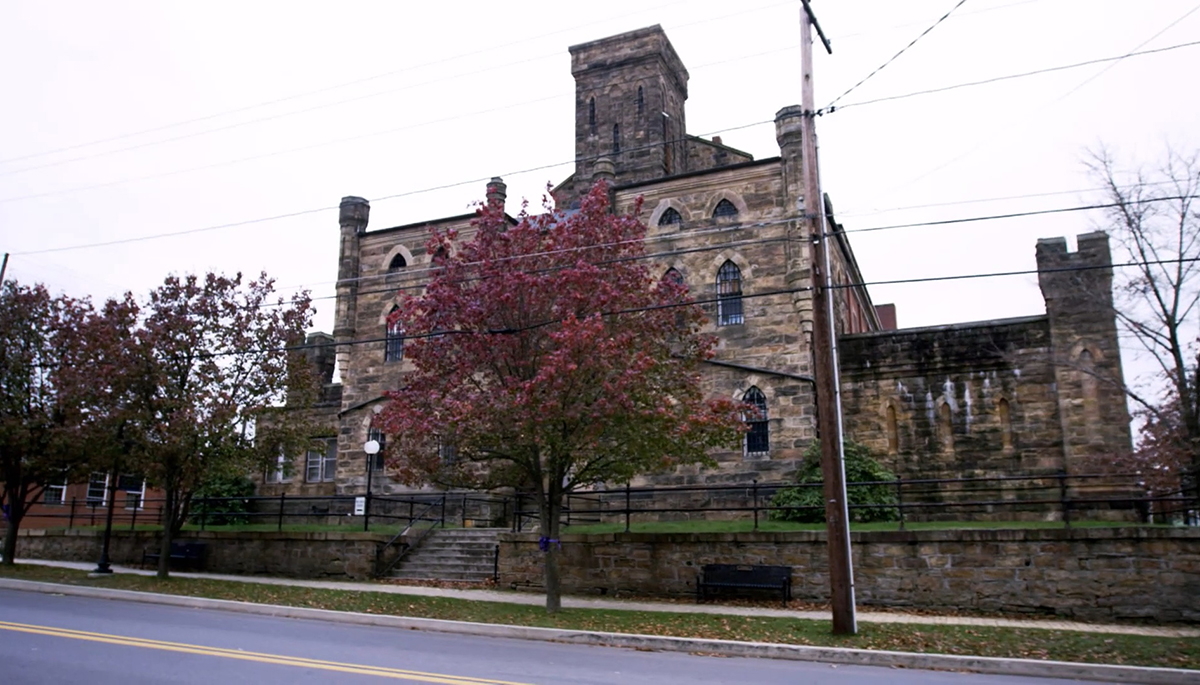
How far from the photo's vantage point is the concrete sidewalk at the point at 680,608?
1315 cm

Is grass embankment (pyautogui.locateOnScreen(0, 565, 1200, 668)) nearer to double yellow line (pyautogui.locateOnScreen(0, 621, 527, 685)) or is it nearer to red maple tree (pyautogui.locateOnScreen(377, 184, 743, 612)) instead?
red maple tree (pyautogui.locateOnScreen(377, 184, 743, 612))

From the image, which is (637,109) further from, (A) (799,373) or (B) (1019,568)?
(B) (1019,568)

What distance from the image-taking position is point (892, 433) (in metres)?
23.4

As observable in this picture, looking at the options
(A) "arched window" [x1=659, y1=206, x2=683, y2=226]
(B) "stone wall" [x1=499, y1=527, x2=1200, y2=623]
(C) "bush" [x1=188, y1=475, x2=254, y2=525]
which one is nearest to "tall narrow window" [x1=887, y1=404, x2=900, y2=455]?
(A) "arched window" [x1=659, y1=206, x2=683, y2=226]

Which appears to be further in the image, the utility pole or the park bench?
the park bench

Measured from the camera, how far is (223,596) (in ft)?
51.9

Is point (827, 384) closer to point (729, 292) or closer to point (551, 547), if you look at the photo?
point (551, 547)

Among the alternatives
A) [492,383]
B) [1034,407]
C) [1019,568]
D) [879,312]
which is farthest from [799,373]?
[879,312]

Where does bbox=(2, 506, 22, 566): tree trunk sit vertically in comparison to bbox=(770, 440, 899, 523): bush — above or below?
below

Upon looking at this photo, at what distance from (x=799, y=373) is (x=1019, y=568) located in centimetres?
905

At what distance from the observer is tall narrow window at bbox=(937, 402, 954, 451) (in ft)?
74.4

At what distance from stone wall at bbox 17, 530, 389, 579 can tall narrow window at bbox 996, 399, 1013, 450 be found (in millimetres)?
15634

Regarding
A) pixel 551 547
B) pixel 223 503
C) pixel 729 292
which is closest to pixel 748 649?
pixel 551 547

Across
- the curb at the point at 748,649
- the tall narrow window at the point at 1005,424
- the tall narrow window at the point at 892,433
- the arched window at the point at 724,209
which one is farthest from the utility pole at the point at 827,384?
the tall narrow window at the point at 1005,424
